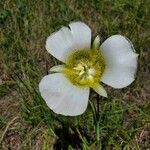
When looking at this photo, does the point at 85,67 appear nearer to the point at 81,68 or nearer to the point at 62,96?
the point at 81,68

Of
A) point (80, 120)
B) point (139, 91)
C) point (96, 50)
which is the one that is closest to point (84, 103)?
point (96, 50)

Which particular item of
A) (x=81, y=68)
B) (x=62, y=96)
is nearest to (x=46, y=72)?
(x=81, y=68)

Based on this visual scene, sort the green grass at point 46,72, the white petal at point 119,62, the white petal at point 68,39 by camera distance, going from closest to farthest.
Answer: the white petal at point 119,62 < the white petal at point 68,39 < the green grass at point 46,72

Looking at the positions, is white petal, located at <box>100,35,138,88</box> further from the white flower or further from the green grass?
the green grass

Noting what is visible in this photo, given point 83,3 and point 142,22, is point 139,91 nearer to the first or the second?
point 142,22

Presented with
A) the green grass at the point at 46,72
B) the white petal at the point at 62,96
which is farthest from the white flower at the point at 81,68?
the green grass at the point at 46,72

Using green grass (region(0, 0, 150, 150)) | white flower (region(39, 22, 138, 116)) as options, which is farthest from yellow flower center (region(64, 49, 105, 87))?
green grass (region(0, 0, 150, 150))

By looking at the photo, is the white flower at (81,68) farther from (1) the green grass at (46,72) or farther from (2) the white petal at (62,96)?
(1) the green grass at (46,72)
